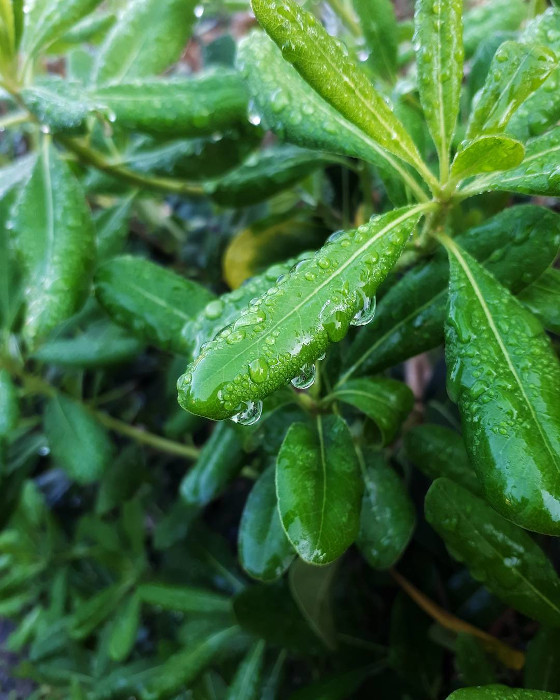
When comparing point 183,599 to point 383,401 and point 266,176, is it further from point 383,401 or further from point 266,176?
point 266,176

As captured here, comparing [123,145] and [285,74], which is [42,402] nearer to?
[123,145]

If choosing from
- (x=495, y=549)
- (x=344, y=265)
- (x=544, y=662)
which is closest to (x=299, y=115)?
(x=344, y=265)

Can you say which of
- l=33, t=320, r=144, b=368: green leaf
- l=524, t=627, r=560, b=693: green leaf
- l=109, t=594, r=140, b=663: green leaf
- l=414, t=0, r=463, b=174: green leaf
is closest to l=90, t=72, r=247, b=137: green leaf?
l=414, t=0, r=463, b=174: green leaf

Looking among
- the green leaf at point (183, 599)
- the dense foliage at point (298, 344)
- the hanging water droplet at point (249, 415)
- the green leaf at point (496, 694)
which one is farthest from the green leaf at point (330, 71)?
the green leaf at point (183, 599)

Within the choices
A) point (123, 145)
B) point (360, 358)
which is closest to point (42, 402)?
point (123, 145)

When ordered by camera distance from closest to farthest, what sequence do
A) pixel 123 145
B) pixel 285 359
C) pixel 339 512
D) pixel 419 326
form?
pixel 285 359
pixel 339 512
pixel 419 326
pixel 123 145
